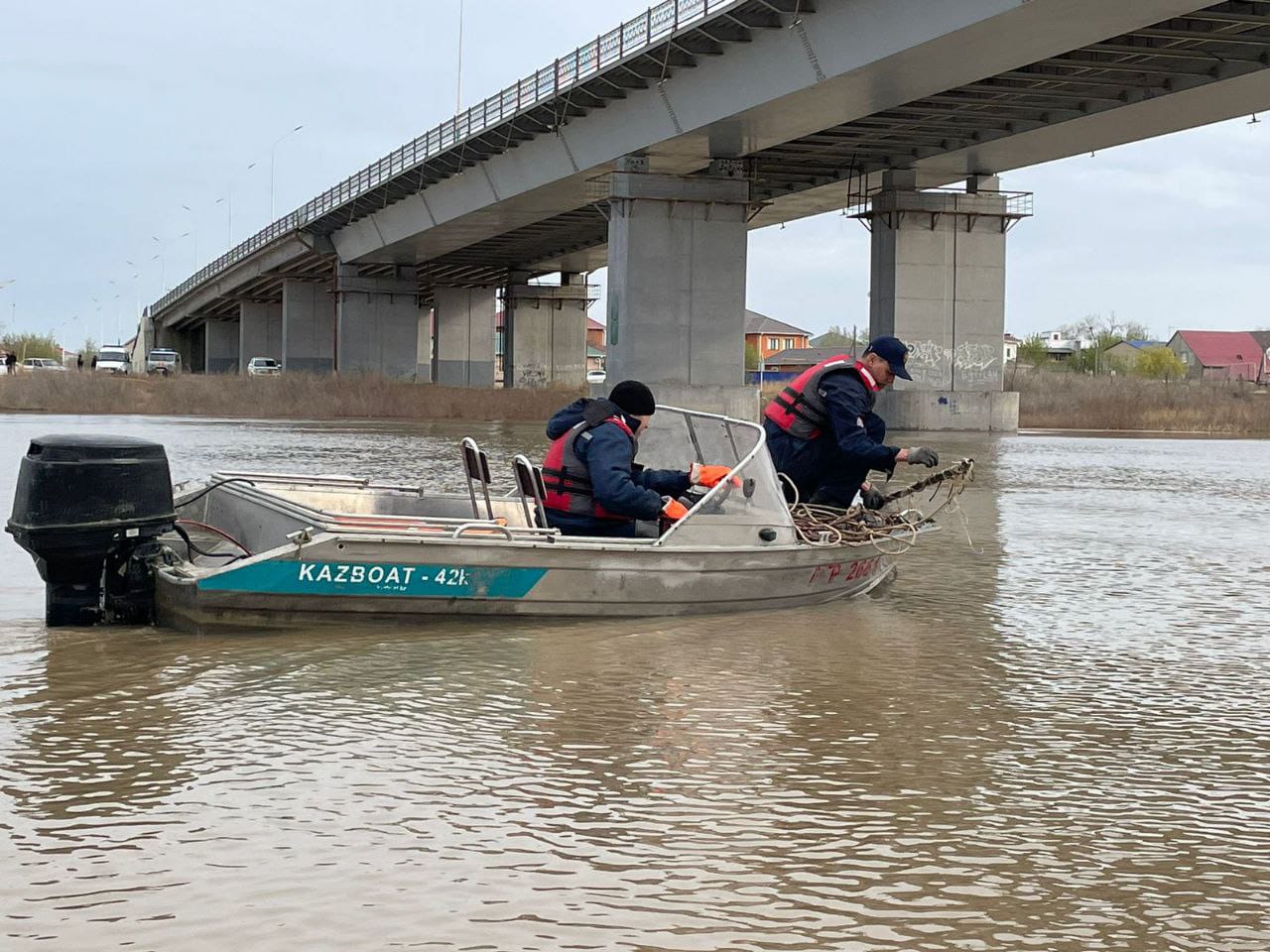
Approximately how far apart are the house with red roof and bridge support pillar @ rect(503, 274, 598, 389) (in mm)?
84034

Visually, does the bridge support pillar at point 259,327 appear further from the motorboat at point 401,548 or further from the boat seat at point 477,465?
the boat seat at point 477,465

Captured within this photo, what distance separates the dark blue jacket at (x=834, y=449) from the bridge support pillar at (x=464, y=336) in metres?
70.4

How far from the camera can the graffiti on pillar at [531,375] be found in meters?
82.9

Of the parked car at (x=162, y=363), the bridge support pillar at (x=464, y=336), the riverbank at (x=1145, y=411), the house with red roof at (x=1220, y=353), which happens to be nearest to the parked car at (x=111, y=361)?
the parked car at (x=162, y=363)

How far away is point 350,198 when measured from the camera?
2354 inches

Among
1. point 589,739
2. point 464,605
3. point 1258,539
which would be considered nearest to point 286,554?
point 464,605

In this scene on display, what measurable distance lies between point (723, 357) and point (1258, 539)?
24565 mm

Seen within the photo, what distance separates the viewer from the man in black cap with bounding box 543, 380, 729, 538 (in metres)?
10.5

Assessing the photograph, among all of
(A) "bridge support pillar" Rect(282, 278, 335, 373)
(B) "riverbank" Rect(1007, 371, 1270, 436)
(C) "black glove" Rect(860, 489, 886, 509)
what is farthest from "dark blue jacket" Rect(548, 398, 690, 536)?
(A) "bridge support pillar" Rect(282, 278, 335, 373)

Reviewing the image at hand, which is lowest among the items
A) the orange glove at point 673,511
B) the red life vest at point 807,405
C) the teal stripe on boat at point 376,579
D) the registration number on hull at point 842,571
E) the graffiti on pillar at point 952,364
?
the registration number on hull at point 842,571

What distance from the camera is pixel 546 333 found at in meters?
83.2

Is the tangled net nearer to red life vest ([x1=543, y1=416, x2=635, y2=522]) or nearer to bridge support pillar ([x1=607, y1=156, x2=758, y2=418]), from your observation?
red life vest ([x1=543, y1=416, x2=635, y2=522])

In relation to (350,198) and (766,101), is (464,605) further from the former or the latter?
(350,198)

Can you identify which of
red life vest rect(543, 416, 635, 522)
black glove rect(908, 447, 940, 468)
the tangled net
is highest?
black glove rect(908, 447, 940, 468)
